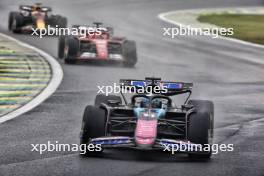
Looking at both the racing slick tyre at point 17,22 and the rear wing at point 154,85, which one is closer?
the rear wing at point 154,85

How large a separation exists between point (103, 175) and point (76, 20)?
30.8 meters

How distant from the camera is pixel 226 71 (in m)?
27.2

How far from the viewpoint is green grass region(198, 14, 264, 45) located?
38.4 metres

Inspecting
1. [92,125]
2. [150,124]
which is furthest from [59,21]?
[150,124]

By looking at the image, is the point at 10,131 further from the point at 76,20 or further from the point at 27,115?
the point at 76,20

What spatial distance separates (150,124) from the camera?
13.3 meters
